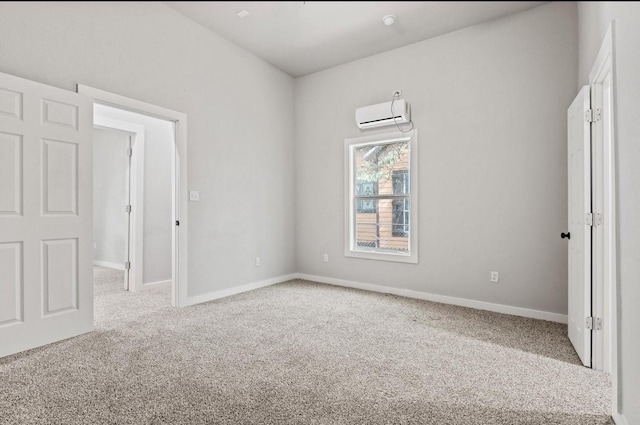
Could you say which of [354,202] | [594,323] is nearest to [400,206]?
[354,202]

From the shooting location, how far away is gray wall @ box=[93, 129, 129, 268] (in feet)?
18.0

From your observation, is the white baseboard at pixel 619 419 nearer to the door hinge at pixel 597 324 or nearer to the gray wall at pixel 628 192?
the gray wall at pixel 628 192

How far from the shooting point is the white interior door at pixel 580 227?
2125mm

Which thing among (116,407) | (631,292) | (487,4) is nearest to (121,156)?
(116,407)

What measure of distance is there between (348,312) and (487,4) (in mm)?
3052

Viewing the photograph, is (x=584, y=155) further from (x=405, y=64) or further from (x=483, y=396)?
(x=405, y=64)

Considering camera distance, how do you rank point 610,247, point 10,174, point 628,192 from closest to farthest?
→ point 628,192, point 610,247, point 10,174

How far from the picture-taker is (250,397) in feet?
5.69

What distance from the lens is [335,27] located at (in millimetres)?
2006

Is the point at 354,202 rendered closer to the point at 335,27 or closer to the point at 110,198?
the point at 335,27

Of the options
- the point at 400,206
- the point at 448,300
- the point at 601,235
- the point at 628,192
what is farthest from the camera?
the point at 400,206

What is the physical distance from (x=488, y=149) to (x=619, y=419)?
8.03ft

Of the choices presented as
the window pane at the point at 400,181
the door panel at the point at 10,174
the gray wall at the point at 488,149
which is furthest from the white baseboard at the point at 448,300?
the door panel at the point at 10,174

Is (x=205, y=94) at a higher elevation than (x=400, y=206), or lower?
higher
